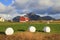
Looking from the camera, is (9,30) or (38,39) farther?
(9,30)

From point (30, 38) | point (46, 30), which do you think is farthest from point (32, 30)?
point (30, 38)

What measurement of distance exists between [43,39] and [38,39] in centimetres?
74

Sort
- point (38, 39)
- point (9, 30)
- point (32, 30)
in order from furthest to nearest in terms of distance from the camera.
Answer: point (32, 30), point (9, 30), point (38, 39)

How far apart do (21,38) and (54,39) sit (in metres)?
3.91

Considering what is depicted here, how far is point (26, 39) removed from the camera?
21.3m

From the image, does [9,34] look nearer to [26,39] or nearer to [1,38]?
[1,38]

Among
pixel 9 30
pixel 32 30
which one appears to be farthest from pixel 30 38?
pixel 32 30

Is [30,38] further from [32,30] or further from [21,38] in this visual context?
[32,30]

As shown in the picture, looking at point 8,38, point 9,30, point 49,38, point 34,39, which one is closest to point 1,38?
point 8,38

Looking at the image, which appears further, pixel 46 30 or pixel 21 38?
pixel 46 30

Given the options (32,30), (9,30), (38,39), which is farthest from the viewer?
(32,30)

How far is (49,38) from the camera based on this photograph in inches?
877

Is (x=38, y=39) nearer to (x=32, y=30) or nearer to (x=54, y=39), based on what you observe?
(x=54, y=39)

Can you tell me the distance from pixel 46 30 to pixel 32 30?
7.87 feet
